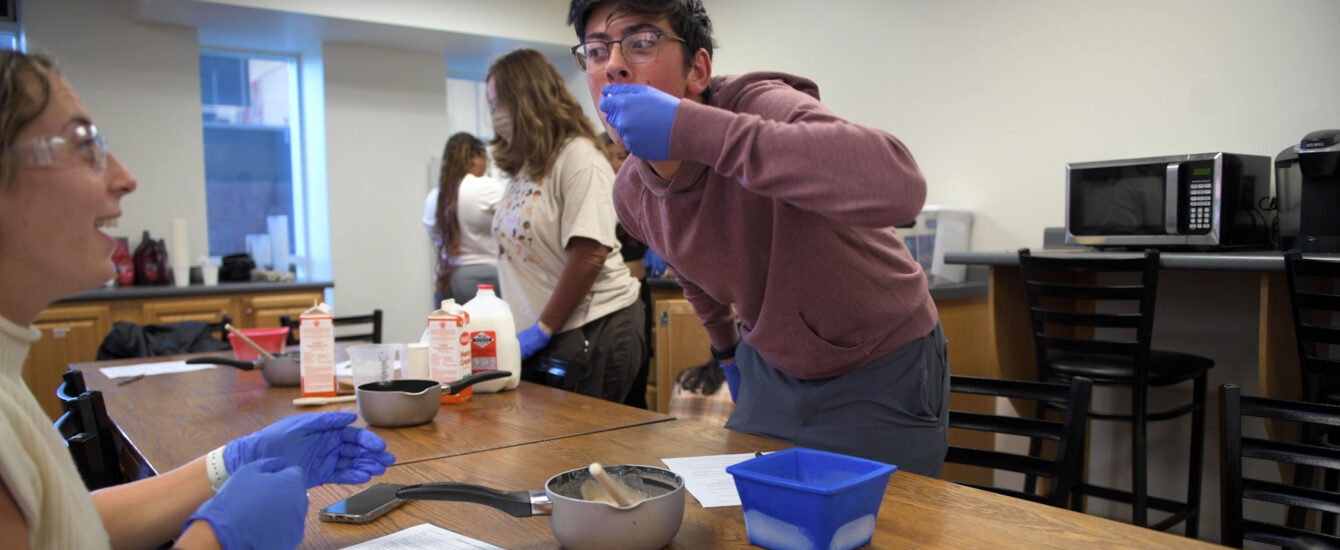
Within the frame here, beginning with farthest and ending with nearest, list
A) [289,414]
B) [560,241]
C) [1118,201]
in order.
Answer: [1118,201]
[560,241]
[289,414]

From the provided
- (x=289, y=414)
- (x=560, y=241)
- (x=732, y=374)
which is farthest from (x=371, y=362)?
(x=732, y=374)

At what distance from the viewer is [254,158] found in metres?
5.55

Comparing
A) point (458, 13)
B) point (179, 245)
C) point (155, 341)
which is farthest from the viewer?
point (458, 13)

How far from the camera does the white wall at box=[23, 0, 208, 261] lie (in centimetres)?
461

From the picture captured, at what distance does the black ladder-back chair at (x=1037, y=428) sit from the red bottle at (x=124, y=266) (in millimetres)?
4549

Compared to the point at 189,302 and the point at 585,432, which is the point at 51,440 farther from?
the point at 189,302

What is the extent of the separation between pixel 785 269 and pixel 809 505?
0.50 metres

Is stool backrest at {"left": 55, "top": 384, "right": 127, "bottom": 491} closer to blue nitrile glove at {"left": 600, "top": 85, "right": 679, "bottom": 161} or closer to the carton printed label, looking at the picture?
the carton printed label

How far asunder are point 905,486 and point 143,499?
0.90 meters

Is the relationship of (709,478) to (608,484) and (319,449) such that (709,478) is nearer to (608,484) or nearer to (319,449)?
(608,484)

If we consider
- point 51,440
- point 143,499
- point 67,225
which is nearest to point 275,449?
point 143,499

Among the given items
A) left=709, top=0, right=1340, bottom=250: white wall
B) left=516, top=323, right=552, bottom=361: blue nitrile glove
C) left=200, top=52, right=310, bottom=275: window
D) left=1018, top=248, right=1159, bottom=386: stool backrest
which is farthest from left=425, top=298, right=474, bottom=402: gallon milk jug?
left=200, top=52, right=310, bottom=275: window

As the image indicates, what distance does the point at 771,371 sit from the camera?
147cm

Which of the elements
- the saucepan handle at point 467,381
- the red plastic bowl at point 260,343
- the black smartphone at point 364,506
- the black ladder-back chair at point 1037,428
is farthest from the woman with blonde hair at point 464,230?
the black smartphone at point 364,506
